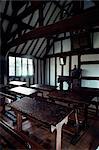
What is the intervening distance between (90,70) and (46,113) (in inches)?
204

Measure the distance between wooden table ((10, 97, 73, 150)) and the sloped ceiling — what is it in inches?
85.9

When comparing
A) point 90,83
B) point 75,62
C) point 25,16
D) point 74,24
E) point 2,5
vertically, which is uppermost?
point 2,5

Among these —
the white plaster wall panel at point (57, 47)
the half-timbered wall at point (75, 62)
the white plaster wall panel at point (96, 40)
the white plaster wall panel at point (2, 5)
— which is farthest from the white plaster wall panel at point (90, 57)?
the white plaster wall panel at point (2, 5)

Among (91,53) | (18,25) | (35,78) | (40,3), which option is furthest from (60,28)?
(35,78)

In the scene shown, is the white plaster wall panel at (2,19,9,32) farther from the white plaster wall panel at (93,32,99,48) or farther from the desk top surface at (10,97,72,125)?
the white plaster wall panel at (93,32,99,48)

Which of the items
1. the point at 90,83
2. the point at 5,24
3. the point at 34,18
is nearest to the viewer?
the point at 5,24

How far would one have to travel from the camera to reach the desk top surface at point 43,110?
7.21ft

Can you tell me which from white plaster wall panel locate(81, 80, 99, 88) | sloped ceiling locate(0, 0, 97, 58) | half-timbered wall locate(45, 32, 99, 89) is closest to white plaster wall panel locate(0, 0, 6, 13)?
sloped ceiling locate(0, 0, 97, 58)

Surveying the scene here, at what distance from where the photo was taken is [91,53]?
22.3 feet

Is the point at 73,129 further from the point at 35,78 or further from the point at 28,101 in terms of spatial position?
the point at 35,78

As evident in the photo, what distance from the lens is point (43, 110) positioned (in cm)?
258

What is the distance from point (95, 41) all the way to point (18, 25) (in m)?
3.90

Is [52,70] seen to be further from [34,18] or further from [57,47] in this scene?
[34,18]

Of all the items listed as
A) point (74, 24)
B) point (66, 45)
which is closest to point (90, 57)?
point (66, 45)
